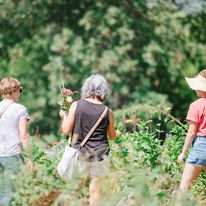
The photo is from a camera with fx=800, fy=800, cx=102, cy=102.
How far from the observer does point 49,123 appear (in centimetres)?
2378

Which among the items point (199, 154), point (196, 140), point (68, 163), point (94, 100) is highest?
point (94, 100)

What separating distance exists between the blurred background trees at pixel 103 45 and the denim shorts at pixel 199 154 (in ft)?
41.4

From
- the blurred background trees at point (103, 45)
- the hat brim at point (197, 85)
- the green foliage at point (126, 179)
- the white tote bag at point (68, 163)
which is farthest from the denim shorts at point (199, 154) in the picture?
the blurred background trees at point (103, 45)

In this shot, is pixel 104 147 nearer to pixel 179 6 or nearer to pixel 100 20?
pixel 100 20

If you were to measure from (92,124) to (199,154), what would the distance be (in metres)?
1.03

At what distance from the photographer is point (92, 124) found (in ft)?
21.7

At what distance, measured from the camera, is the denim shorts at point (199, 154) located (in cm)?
698

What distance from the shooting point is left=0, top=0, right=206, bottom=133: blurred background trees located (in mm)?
20359

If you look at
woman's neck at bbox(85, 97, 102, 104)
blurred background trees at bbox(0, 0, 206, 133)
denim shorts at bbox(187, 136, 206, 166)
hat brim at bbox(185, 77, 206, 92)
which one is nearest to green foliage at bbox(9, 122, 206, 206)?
denim shorts at bbox(187, 136, 206, 166)

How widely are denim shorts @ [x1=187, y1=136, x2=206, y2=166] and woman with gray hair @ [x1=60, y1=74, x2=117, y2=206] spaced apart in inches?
32.1

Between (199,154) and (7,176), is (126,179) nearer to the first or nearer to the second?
(7,176)

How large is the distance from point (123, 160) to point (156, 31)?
15529mm

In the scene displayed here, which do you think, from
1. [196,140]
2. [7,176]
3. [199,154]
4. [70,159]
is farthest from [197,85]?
[7,176]

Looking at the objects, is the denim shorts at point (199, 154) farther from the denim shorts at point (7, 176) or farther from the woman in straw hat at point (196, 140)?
the denim shorts at point (7, 176)
